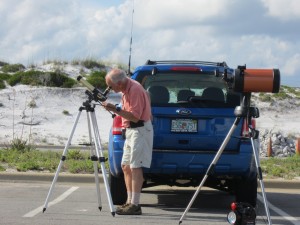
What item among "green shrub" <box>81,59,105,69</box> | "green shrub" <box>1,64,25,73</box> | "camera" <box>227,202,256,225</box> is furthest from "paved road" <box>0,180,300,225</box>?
"green shrub" <box>81,59,105,69</box>

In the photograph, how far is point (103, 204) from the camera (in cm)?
980

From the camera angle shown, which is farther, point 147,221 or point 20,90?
point 20,90

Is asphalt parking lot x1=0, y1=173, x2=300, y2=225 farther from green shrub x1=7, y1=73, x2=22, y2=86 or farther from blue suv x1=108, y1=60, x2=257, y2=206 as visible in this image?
green shrub x1=7, y1=73, x2=22, y2=86

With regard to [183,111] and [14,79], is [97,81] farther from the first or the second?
[183,111]

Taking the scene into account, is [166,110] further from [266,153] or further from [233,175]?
[266,153]

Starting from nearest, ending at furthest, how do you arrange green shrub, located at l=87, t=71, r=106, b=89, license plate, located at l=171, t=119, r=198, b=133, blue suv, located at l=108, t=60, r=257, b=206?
blue suv, located at l=108, t=60, r=257, b=206 → license plate, located at l=171, t=119, r=198, b=133 → green shrub, located at l=87, t=71, r=106, b=89

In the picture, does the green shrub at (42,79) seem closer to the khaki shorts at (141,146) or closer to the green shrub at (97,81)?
the green shrub at (97,81)

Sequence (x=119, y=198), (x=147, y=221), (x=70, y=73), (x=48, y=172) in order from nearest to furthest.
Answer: (x=147, y=221) < (x=119, y=198) < (x=48, y=172) < (x=70, y=73)

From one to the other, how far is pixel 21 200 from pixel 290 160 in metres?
6.79

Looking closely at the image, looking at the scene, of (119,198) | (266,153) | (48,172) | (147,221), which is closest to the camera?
(147,221)

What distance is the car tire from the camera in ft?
30.9

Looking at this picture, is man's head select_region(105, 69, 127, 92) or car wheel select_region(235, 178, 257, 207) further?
car wheel select_region(235, 178, 257, 207)

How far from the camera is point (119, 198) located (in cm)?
944

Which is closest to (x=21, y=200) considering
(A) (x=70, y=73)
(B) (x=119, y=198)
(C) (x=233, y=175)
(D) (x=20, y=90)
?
(B) (x=119, y=198)
